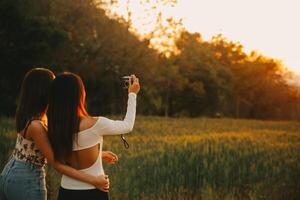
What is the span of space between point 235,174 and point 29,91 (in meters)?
4.66

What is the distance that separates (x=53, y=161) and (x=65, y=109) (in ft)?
1.01

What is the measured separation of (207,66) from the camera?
44.6 meters

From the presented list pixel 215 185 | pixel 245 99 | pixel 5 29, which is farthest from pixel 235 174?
pixel 245 99

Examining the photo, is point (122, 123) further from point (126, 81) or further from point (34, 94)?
point (34, 94)

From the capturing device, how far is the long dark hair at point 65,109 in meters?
2.67

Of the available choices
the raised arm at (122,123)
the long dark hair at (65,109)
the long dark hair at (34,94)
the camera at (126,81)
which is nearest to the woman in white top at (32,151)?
the long dark hair at (34,94)

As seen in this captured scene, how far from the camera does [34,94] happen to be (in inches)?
111

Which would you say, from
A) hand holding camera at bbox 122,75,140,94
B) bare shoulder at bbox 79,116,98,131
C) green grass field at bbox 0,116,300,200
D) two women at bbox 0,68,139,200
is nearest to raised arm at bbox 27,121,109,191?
two women at bbox 0,68,139,200

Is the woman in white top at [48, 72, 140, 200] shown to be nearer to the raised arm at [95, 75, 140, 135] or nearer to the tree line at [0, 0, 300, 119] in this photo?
the raised arm at [95, 75, 140, 135]

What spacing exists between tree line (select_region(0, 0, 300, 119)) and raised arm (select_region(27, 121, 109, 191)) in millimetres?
561

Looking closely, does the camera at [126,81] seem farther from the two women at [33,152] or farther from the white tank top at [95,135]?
the two women at [33,152]

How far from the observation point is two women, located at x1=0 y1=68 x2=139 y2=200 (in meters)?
2.77

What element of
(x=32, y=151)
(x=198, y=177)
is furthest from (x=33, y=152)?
(x=198, y=177)

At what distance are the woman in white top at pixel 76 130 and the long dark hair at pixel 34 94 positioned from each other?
12 centimetres
